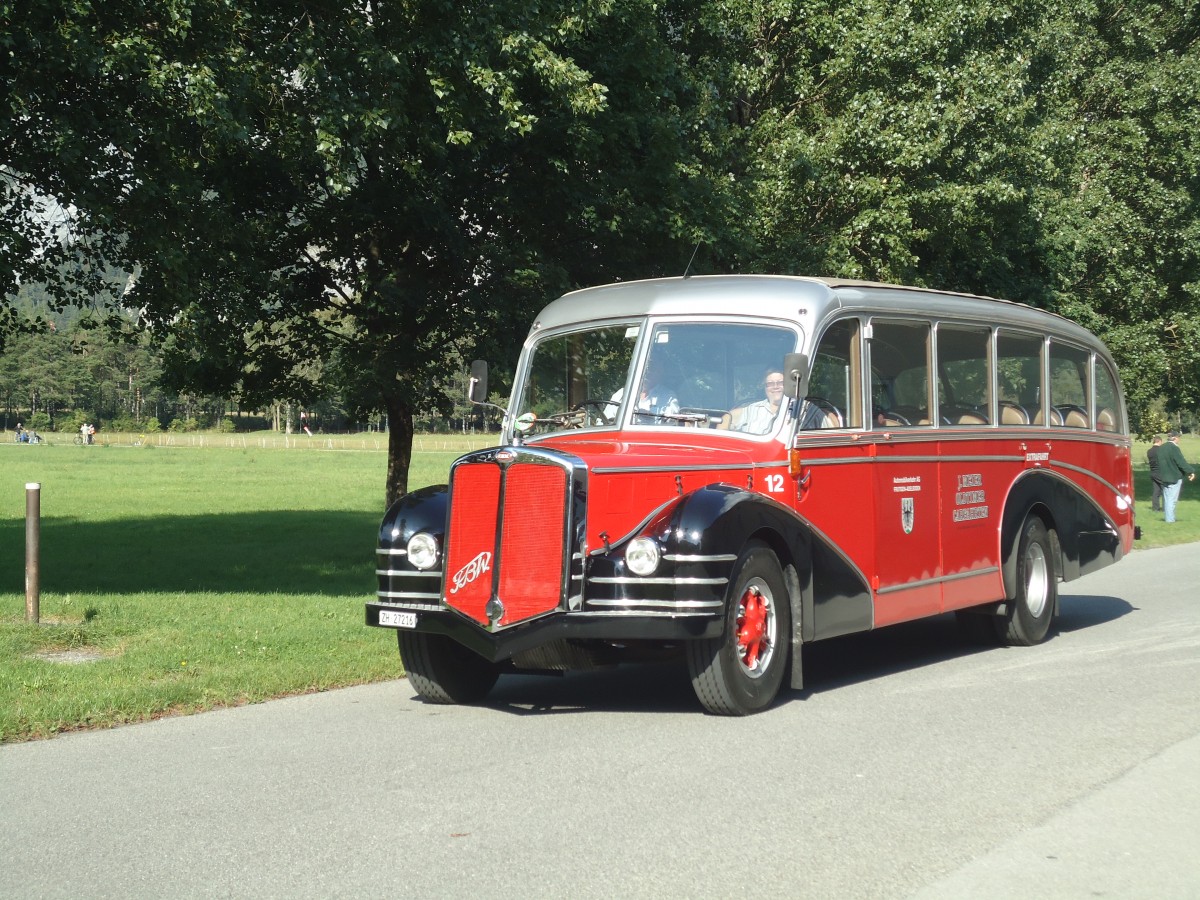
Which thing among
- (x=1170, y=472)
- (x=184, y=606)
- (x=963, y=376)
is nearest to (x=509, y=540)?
(x=963, y=376)

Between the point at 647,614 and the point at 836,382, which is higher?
the point at 836,382

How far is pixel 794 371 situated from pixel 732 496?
37.8 inches

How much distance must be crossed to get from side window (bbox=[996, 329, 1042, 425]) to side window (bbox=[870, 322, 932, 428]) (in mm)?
1253

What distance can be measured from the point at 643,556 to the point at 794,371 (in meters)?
1.56

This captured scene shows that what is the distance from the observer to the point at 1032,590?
11477 millimetres

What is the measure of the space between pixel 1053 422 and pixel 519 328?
7148 millimetres

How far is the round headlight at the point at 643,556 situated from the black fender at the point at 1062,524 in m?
4.36

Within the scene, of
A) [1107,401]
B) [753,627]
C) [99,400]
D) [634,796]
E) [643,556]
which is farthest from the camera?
[99,400]

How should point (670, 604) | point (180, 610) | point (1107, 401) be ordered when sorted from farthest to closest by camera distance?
point (1107, 401), point (180, 610), point (670, 604)

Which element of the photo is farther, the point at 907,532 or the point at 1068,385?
the point at 1068,385

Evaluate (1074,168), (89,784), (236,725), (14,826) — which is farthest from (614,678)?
(1074,168)

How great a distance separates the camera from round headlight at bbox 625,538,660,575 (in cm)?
763

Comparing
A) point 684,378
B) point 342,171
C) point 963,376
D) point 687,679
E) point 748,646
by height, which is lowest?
point 687,679

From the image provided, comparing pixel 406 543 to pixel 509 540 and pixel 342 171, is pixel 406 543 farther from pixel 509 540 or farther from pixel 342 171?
pixel 342 171
